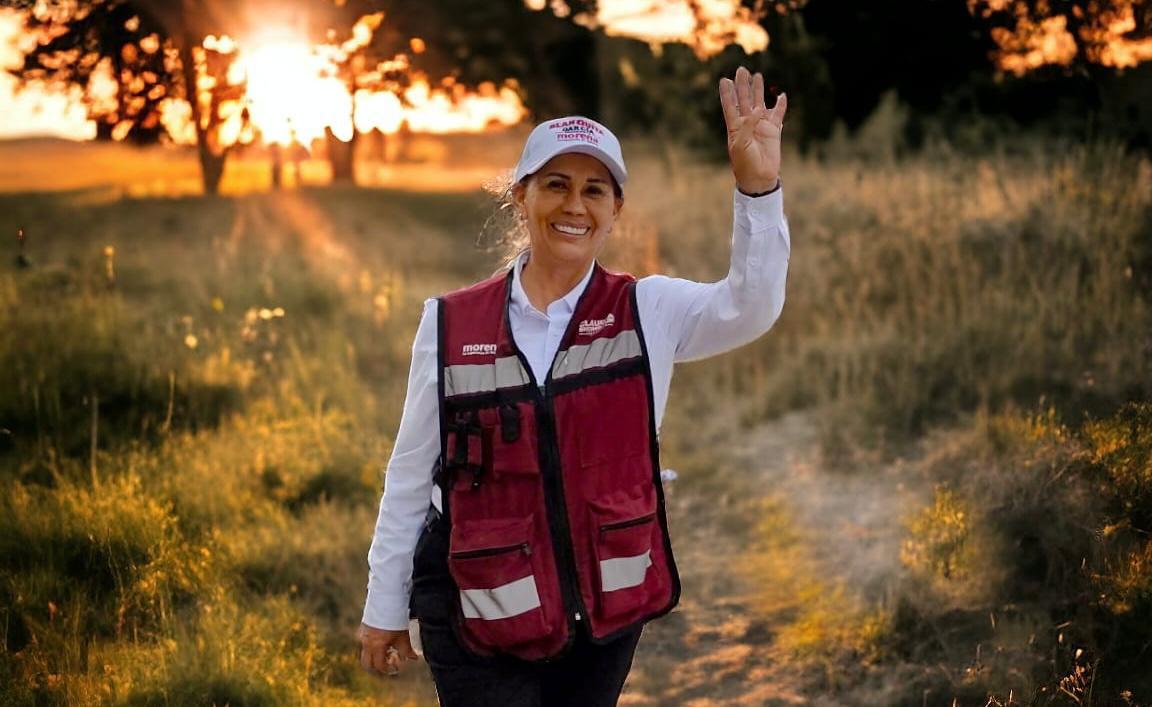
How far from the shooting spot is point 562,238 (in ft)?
8.90

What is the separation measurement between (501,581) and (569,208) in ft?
2.88

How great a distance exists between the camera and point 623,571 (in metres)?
2.55

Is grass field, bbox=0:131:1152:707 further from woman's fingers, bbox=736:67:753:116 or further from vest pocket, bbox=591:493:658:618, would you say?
woman's fingers, bbox=736:67:753:116

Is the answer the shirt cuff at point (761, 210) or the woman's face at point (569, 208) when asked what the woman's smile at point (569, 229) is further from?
the shirt cuff at point (761, 210)

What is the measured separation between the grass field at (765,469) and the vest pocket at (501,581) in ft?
5.61

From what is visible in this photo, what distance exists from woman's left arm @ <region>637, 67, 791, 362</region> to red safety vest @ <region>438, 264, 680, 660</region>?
0.19 m

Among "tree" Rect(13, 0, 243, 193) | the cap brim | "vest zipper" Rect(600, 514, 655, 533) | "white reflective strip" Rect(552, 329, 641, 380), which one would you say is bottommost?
"vest zipper" Rect(600, 514, 655, 533)

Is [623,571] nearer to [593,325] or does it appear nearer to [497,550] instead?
[497,550]

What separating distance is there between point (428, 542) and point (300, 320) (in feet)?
24.7

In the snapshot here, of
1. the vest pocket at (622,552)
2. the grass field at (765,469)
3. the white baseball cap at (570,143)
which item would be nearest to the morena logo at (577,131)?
the white baseball cap at (570,143)

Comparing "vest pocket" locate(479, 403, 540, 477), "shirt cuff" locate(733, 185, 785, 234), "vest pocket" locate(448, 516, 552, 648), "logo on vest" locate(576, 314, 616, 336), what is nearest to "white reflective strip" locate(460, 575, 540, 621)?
"vest pocket" locate(448, 516, 552, 648)

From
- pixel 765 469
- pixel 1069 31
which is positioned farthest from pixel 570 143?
pixel 765 469

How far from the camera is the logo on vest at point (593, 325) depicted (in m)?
2.64

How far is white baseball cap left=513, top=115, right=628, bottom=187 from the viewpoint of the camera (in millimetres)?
2646
